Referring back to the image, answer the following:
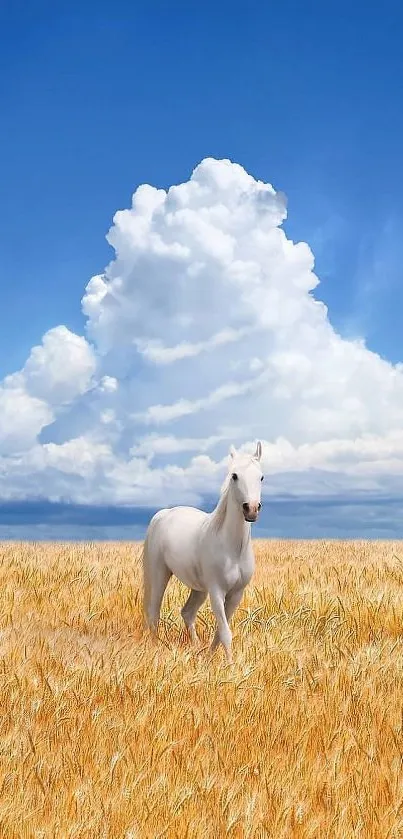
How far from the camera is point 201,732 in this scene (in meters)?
4.28

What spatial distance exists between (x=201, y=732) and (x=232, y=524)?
1.80 metres

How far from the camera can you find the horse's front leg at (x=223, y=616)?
5768 mm

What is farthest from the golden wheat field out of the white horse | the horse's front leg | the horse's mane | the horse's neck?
the horse's mane

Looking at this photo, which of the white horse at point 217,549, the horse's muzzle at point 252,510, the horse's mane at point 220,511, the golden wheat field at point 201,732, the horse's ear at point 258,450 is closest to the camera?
the golden wheat field at point 201,732

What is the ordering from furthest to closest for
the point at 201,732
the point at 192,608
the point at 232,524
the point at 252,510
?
the point at 192,608 < the point at 232,524 < the point at 252,510 < the point at 201,732

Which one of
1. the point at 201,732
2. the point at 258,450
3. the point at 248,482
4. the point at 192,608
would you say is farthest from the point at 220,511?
the point at 201,732

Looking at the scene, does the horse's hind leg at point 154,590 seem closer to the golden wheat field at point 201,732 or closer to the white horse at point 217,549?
the white horse at point 217,549

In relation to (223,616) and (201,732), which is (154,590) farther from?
(201,732)

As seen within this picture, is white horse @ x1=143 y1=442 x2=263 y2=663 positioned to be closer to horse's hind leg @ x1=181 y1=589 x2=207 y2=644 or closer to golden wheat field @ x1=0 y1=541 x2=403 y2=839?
horse's hind leg @ x1=181 y1=589 x2=207 y2=644

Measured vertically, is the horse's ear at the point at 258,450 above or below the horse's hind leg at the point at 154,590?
above

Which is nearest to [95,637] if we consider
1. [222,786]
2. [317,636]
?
[317,636]

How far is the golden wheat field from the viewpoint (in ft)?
10.2

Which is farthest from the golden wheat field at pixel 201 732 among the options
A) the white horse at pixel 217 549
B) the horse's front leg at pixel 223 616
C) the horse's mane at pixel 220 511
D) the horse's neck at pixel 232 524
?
the horse's mane at pixel 220 511

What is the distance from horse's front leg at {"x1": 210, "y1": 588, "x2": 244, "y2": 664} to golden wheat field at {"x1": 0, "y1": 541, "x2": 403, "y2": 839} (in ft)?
0.52
